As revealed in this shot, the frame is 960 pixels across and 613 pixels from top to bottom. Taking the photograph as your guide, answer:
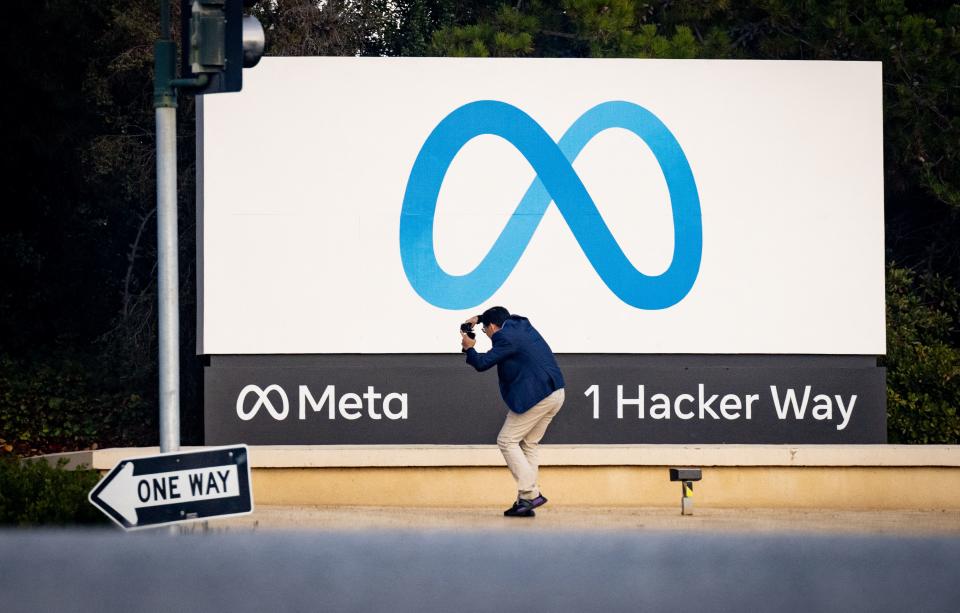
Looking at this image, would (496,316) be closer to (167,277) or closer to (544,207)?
(544,207)

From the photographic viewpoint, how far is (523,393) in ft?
43.6

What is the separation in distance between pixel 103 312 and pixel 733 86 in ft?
32.7

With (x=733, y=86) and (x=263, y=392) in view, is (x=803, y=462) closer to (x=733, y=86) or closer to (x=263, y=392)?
(x=733, y=86)

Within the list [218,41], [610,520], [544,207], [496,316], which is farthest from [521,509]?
[218,41]

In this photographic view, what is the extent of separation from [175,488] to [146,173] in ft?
40.3

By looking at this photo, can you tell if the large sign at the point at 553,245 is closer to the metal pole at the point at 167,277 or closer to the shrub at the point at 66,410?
the shrub at the point at 66,410

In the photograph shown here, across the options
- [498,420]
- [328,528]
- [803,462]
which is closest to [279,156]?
[498,420]

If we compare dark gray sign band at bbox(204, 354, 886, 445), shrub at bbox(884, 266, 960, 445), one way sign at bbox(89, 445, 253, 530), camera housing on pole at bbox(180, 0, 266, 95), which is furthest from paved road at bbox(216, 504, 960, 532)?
camera housing on pole at bbox(180, 0, 266, 95)

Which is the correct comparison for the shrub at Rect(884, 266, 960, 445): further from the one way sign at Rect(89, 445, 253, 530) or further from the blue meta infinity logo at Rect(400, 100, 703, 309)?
the one way sign at Rect(89, 445, 253, 530)

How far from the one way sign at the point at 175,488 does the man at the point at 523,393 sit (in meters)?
4.56

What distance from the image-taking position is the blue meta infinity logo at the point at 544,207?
601 inches

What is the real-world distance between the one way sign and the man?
14.9 feet

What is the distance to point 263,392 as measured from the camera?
15031 millimetres

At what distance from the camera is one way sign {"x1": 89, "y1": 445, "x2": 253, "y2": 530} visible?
28.8ft
